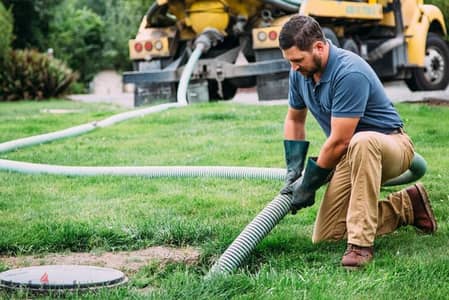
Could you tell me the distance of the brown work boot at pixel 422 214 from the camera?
5238 mm

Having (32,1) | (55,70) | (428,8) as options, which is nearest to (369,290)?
(428,8)

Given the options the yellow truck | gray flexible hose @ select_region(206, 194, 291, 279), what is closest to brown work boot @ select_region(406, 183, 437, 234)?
gray flexible hose @ select_region(206, 194, 291, 279)

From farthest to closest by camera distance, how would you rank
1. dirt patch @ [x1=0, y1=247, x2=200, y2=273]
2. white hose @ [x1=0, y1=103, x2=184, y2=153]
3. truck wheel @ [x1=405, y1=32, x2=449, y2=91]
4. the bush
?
1. the bush
2. truck wheel @ [x1=405, y1=32, x2=449, y2=91]
3. white hose @ [x1=0, y1=103, x2=184, y2=153]
4. dirt patch @ [x1=0, y1=247, x2=200, y2=273]

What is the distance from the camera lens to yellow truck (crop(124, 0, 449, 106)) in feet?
42.5

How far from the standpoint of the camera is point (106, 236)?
5.32 m

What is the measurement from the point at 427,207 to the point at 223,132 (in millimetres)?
4740

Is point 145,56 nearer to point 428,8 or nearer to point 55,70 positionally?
point 428,8

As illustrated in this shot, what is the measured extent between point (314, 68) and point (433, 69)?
35.5 ft

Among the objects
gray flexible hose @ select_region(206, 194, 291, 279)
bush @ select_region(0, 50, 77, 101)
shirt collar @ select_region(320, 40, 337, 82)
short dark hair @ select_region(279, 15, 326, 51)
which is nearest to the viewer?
gray flexible hose @ select_region(206, 194, 291, 279)

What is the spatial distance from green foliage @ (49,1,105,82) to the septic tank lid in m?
25.1

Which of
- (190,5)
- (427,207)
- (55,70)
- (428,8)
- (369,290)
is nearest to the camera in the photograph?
(369,290)

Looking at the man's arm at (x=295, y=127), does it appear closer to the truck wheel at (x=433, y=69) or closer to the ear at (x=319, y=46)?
the ear at (x=319, y=46)

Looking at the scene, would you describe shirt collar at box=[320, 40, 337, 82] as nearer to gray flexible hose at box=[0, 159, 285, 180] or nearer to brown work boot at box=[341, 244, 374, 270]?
brown work boot at box=[341, 244, 374, 270]

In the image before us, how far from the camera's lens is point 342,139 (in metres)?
4.69
